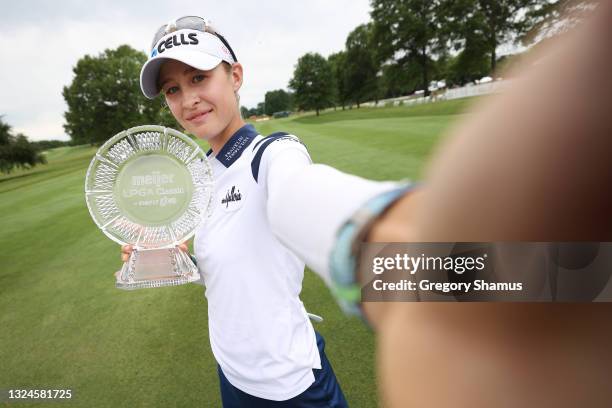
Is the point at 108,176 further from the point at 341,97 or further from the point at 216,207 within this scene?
Answer: the point at 341,97

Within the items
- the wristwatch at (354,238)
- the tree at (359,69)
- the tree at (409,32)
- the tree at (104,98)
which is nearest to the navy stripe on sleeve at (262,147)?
the wristwatch at (354,238)

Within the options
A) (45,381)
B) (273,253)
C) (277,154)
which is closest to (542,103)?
(277,154)

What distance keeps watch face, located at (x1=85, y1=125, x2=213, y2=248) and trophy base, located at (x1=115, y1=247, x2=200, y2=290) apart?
0.04 metres

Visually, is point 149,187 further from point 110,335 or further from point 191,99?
point 110,335

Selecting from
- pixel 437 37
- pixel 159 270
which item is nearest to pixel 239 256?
pixel 159 270

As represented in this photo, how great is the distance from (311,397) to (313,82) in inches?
1904

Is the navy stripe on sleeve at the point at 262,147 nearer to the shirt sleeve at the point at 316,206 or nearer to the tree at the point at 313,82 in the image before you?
the shirt sleeve at the point at 316,206

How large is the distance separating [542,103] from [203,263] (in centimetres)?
126

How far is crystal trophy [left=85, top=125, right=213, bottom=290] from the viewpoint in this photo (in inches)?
49.1

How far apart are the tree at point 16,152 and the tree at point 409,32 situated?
3150 centimetres

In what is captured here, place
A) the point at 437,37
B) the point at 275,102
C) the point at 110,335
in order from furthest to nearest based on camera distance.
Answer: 1. the point at 275,102
2. the point at 437,37
3. the point at 110,335

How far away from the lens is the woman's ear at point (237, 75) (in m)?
1.56

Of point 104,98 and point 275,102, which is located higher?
point 275,102

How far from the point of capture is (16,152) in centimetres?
2166
